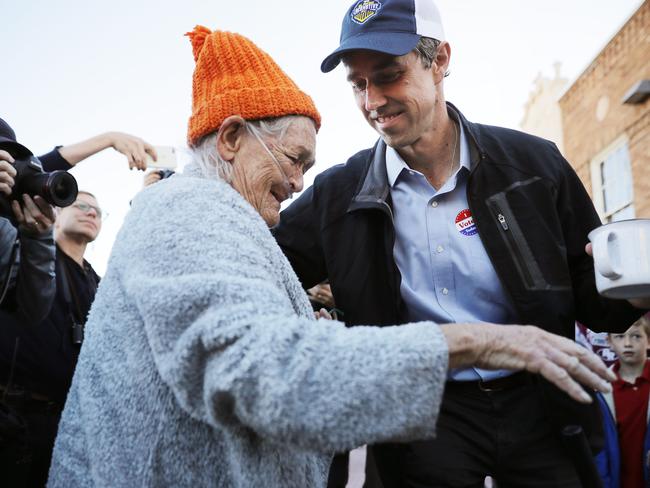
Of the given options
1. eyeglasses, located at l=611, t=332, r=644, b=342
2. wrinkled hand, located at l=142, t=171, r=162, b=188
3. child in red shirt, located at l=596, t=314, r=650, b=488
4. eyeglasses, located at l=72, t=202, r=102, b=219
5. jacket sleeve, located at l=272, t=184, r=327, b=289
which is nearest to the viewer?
jacket sleeve, located at l=272, t=184, r=327, b=289

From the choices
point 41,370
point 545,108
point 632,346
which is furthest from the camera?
point 545,108

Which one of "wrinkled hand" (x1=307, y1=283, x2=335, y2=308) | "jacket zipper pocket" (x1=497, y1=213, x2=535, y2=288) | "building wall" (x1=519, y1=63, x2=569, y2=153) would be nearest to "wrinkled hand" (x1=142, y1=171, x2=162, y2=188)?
"wrinkled hand" (x1=307, y1=283, x2=335, y2=308)

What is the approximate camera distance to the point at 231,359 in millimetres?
1096

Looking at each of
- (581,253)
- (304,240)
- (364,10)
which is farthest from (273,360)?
(364,10)

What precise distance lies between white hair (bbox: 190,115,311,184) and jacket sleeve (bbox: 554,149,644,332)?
1.15 m

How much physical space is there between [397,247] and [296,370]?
4.59 feet

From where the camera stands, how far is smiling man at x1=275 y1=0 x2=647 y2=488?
2.21 meters

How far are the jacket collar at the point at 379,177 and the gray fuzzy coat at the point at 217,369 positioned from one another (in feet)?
2.88

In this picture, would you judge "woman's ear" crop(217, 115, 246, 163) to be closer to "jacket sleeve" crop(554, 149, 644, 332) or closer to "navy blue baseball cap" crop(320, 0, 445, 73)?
"navy blue baseball cap" crop(320, 0, 445, 73)

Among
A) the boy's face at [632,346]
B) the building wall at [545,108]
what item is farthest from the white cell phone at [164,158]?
the building wall at [545,108]

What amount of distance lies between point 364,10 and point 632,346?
3839mm

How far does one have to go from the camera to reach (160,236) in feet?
4.27

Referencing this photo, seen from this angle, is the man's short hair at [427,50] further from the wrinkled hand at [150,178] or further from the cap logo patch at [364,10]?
→ the wrinkled hand at [150,178]

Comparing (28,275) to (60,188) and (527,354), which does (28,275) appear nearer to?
(60,188)
